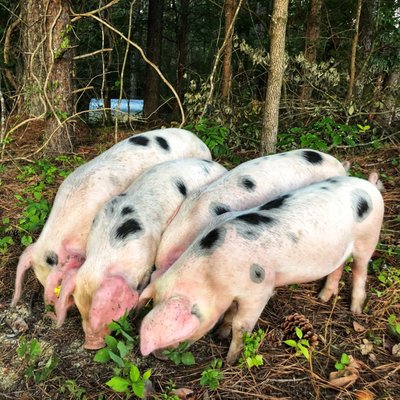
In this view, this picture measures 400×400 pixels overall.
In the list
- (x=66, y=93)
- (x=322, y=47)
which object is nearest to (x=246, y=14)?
(x=322, y=47)

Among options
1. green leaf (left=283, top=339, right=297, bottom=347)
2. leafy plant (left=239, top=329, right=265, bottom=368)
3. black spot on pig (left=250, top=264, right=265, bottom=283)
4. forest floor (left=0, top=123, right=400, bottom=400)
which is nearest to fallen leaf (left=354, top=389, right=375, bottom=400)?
forest floor (left=0, top=123, right=400, bottom=400)

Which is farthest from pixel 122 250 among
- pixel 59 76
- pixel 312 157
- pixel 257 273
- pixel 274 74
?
pixel 59 76

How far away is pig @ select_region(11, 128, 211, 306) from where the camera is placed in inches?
128

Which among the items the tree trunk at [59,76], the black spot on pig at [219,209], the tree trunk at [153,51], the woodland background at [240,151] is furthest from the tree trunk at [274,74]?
the tree trunk at [153,51]

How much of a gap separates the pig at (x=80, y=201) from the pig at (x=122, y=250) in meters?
0.20

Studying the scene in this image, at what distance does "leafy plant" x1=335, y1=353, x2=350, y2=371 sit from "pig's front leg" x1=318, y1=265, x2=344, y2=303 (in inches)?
28.5

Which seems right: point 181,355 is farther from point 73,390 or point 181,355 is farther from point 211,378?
point 73,390

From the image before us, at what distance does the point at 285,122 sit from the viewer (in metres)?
6.16

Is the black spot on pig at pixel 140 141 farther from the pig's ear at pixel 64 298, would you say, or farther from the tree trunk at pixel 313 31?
the tree trunk at pixel 313 31

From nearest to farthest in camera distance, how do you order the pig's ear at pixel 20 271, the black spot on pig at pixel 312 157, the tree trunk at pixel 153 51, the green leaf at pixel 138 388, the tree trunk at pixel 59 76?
the green leaf at pixel 138 388 < the pig's ear at pixel 20 271 < the black spot on pig at pixel 312 157 < the tree trunk at pixel 59 76 < the tree trunk at pixel 153 51

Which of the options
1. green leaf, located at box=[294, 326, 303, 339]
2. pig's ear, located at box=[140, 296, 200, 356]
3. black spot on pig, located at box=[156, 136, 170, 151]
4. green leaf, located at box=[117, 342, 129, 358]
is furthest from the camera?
black spot on pig, located at box=[156, 136, 170, 151]

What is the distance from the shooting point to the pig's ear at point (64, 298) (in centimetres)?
291

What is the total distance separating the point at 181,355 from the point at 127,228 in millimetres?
971

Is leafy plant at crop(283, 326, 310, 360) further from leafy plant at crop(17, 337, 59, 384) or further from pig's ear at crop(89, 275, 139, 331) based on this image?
leafy plant at crop(17, 337, 59, 384)
